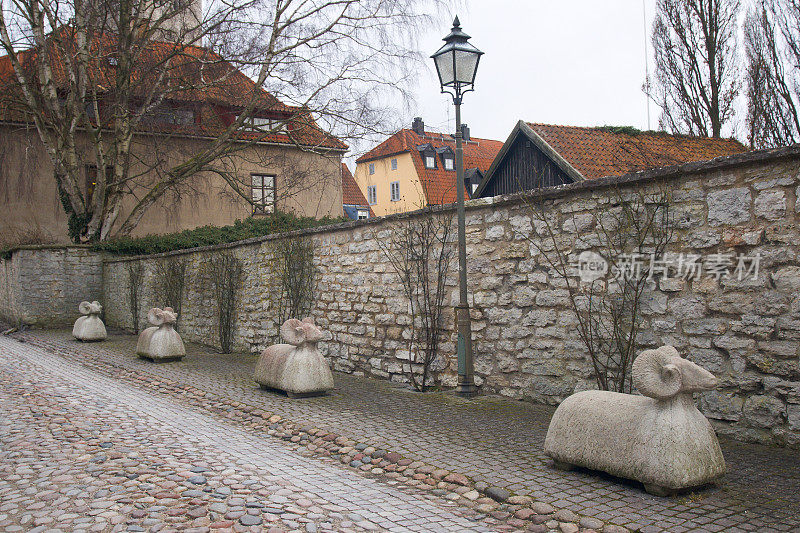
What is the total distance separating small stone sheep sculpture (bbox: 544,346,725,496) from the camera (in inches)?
157

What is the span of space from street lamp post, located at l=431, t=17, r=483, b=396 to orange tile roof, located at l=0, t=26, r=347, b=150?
11400mm

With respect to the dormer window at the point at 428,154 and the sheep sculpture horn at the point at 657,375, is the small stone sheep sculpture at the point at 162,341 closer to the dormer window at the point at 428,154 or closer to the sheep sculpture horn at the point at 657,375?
the sheep sculpture horn at the point at 657,375

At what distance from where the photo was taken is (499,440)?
552 centimetres

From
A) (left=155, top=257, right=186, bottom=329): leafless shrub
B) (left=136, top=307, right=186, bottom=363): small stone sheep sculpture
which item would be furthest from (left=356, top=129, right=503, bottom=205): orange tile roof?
(left=136, top=307, right=186, bottom=363): small stone sheep sculpture

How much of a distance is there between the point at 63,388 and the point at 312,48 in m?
12.4

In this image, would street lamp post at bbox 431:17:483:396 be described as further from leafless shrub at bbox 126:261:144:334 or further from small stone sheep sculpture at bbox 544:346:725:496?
leafless shrub at bbox 126:261:144:334

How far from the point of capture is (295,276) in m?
11.2

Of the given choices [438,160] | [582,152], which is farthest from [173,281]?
[438,160]

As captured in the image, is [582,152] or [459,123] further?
[582,152]

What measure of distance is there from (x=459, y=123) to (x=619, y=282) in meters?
2.67

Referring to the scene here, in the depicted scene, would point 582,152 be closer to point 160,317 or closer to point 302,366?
point 160,317

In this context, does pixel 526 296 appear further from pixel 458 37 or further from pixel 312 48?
pixel 312 48

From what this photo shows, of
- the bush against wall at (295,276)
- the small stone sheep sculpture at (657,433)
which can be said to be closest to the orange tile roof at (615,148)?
the bush against wall at (295,276)

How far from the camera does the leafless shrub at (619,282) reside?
5738mm
